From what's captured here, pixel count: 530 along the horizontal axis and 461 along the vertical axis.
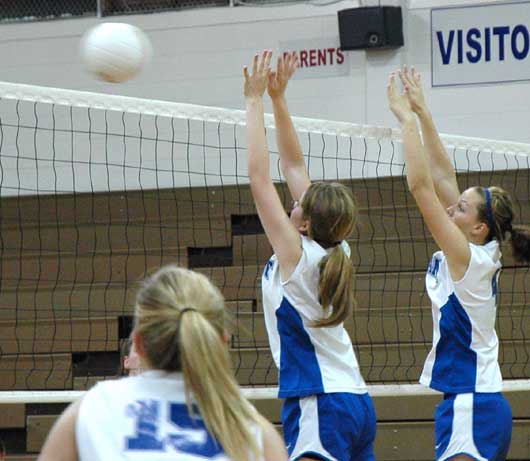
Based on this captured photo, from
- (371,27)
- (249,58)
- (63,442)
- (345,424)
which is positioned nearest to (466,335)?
(345,424)

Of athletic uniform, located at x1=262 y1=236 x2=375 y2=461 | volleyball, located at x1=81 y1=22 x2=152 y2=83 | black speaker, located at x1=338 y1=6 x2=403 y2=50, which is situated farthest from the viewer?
black speaker, located at x1=338 y1=6 x2=403 y2=50

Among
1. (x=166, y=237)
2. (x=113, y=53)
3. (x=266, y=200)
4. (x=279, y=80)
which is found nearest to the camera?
(x=266, y=200)

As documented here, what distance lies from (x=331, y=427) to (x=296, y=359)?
0.86 feet

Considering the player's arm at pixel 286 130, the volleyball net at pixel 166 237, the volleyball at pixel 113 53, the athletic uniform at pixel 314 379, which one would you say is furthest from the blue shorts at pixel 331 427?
the volleyball net at pixel 166 237

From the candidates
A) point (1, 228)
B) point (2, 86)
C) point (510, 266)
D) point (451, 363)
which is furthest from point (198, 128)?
point (451, 363)

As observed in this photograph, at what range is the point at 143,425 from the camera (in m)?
2.16

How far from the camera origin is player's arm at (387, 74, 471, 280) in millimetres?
4078

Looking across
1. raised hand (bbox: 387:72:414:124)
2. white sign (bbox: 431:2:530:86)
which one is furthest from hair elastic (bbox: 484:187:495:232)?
white sign (bbox: 431:2:530:86)

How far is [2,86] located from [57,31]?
13.1 ft

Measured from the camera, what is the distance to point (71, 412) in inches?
85.6

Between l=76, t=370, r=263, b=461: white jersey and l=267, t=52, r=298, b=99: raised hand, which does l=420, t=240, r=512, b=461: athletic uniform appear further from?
l=76, t=370, r=263, b=461: white jersey

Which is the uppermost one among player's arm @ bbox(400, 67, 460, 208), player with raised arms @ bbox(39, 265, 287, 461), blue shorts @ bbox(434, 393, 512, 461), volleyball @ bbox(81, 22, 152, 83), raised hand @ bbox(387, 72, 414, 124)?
volleyball @ bbox(81, 22, 152, 83)

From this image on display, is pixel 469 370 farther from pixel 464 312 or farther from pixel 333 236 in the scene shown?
pixel 333 236

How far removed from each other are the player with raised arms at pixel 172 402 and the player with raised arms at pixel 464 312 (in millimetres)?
2008
